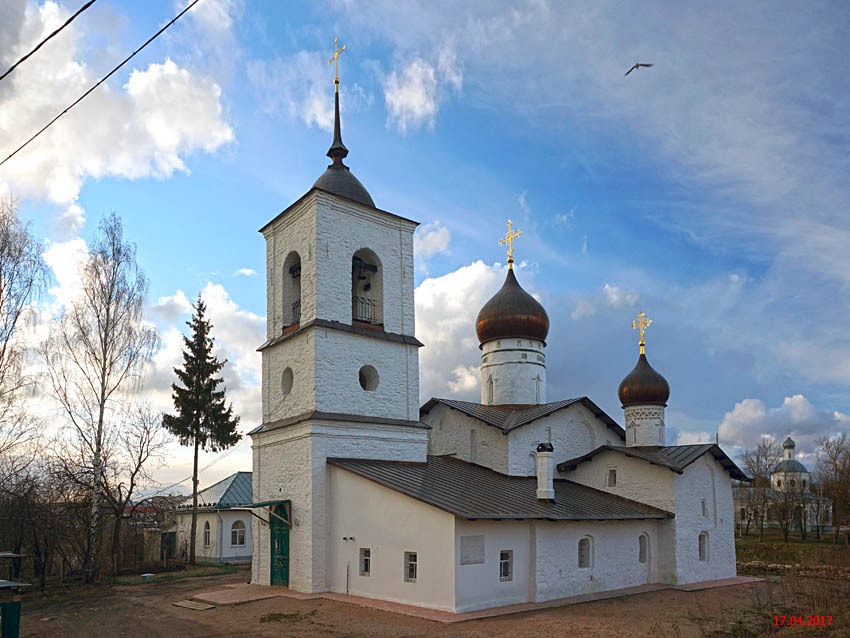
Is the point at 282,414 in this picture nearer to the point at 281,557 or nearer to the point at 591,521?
the point at 281,557

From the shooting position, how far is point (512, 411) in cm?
2350

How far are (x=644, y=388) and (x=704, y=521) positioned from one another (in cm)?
490

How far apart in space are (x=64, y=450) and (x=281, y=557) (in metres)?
8.98

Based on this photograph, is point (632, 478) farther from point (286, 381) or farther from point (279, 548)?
point (286, 381)

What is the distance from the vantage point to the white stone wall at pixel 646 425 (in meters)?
24.2

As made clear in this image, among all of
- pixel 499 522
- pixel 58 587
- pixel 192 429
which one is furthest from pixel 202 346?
pixel 499 522

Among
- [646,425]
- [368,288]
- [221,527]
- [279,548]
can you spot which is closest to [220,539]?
[221,527]

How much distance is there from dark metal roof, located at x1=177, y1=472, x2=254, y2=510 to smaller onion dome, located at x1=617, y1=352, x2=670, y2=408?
16762 millimetres

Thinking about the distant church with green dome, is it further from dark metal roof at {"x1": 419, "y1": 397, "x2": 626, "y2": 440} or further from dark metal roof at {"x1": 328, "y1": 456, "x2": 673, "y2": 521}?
dark metal roof at {"x1": 328, "y1": 456, "x2": 673, "y2": 521}

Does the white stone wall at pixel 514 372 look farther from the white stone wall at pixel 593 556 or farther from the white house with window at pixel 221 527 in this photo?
the white house with window at pixel 221 527

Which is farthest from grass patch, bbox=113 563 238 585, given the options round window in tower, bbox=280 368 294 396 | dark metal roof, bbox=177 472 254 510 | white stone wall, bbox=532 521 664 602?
white stone wall, bbox=532 521 664 602

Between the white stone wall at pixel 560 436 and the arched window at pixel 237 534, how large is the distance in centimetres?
1452

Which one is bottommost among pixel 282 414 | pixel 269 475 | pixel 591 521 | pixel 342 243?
pixel 591 521

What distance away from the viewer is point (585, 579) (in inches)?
682
